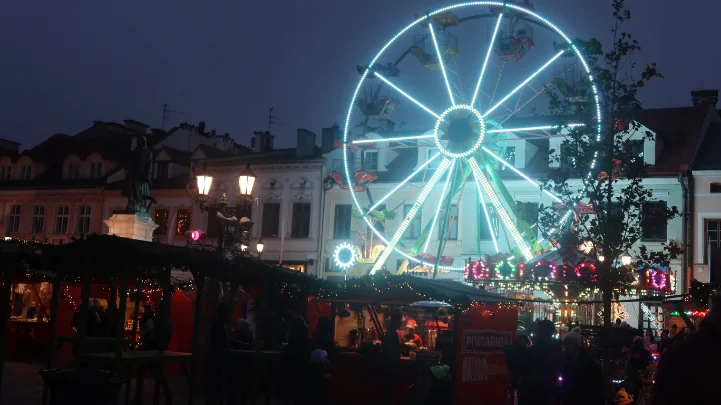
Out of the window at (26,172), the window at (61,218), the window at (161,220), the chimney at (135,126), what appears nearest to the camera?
the window at (161,220)

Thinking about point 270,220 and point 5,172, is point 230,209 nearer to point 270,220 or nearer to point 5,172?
point 270,220

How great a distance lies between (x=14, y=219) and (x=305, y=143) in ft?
56.9

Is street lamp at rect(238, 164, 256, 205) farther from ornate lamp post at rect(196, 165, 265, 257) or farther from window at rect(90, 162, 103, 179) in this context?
window at rect(90, 162, 103, 179)

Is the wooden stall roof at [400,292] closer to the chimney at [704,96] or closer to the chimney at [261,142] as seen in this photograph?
the chimney at [704,96]

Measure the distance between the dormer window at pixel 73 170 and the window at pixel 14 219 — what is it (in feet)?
10.6

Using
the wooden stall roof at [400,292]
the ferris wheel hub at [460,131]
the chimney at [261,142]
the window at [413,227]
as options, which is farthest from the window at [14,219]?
the wooden stall roof at [400,292]

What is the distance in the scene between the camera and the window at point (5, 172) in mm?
46625

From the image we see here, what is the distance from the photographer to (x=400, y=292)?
1650 cm

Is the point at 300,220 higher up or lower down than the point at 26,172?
lower down

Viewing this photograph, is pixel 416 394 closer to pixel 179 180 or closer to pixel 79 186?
pixel 179 180

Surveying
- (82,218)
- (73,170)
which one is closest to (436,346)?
(82,218)

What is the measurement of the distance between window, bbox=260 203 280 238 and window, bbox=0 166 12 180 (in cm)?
1686

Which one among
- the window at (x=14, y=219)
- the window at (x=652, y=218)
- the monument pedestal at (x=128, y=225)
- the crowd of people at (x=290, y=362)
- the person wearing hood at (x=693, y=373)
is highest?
the window at (x=14, y=219)

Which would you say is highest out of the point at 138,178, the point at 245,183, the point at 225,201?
the point at 138,178
